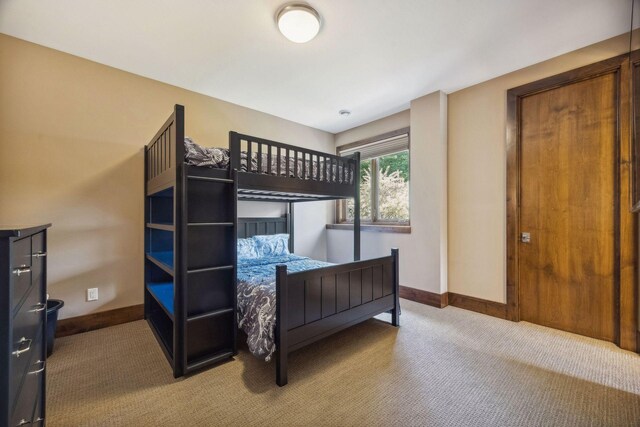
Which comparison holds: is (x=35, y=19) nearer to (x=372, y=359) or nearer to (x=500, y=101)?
(x=372, y=359)

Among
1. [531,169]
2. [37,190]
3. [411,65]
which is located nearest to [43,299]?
[37,190]

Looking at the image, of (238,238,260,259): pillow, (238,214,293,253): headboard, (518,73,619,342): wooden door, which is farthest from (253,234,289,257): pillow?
(518,73,619,342): wooden door

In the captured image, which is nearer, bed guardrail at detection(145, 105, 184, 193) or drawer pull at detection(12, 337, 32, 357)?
drawer pull at detection(12, 337, 32, 357)

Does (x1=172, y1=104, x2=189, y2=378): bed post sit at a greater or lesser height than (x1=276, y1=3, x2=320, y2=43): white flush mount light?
lesser

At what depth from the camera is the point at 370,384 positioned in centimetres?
179

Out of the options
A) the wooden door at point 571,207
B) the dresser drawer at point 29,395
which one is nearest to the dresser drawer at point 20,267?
the dresser drawer at point 29,395

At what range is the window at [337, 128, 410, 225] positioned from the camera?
12.7ft

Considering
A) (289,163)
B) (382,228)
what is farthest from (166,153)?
(382,228)

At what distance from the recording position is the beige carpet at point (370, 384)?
1516mm

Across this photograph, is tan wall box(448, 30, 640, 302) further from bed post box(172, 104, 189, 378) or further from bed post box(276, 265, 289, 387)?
bed post box(172, 104, 189, 378)

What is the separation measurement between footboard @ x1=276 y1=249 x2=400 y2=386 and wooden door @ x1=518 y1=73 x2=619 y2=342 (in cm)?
141

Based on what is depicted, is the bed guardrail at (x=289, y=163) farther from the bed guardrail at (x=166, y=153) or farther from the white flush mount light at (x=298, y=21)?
the white flush mount light at (x=298, y=21)

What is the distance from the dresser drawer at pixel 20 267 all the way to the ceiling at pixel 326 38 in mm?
1836

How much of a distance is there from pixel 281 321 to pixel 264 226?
85.6 inches
